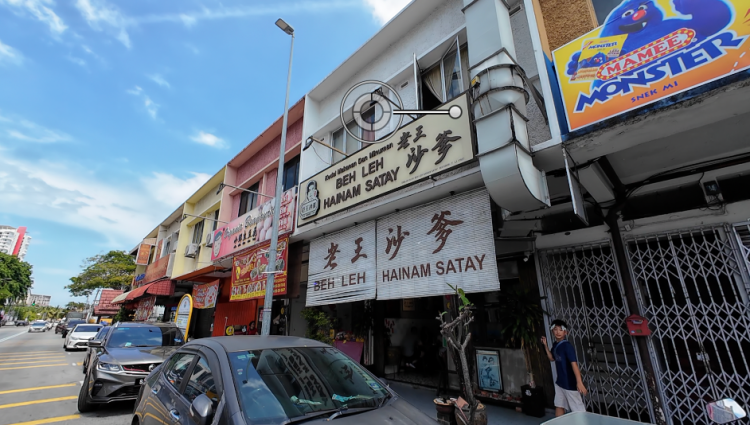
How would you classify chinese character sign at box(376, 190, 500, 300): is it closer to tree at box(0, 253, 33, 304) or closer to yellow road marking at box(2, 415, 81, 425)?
yellow road marking at box(2, 415, 81, 425)

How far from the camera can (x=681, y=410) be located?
485 centimetres

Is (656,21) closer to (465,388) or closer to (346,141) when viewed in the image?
(465,388)

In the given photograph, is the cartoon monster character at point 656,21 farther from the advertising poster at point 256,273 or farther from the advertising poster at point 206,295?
the advertising poster at point 206,295

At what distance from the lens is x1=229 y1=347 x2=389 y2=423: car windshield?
2.48 meters

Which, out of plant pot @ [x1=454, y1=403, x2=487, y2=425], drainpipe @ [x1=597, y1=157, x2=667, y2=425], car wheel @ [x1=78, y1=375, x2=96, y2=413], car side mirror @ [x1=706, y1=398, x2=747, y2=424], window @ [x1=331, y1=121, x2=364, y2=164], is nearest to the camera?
car side mirror @ [x1=706, y1=398, x2=747, y2=424]

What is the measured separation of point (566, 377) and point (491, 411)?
1910 millimetres

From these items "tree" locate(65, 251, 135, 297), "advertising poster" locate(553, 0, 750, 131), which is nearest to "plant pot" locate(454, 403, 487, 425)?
"advertising poster" locate(553, 0, 750, 131)

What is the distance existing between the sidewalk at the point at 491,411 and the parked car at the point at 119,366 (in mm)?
4976

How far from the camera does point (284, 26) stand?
9.85 metres

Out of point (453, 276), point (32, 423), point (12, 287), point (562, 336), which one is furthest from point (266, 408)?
point (12, 287)

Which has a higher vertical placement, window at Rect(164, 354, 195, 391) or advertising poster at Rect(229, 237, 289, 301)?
advertising poster at Rect(229, 237, 289, 301)

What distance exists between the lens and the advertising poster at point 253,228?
9.80 meters

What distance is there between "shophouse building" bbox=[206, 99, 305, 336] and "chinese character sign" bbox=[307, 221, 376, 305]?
41.2 inches

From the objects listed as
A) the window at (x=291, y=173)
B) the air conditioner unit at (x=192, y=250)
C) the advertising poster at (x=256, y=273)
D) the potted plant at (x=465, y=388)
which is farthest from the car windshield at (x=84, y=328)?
the potted plant at (x=465, y=388)
